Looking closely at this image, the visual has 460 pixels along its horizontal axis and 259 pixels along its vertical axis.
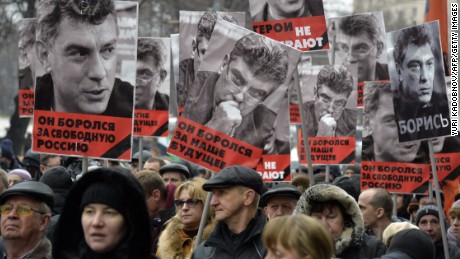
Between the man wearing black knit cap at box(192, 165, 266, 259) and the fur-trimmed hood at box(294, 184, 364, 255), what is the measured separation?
0.28 m

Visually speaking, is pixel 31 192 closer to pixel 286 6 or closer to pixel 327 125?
pixel 286 6

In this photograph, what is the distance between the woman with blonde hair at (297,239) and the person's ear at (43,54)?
14.2 ft

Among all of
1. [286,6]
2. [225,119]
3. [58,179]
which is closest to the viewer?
[225,119]

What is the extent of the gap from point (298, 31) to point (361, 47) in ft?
16.4

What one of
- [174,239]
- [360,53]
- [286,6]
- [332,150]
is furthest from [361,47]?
[174,239]

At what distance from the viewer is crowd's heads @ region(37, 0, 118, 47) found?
9273 mm

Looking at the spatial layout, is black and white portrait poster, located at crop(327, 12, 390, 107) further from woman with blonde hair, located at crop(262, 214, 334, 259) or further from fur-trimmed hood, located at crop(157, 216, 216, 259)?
woman with blonde hair, located at crop(262, 214, 334, 259)

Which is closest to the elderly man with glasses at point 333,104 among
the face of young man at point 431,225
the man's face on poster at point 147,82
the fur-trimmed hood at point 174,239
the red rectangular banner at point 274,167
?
the man's face on poster at point 147,82

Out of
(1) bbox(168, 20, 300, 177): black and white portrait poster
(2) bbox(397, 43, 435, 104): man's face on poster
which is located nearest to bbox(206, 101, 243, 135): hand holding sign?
(1) bbox(168, 20, 300, 177): black and white portrait poster

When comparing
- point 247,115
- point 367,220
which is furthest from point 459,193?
point 247,115

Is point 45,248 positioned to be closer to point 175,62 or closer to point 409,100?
point 409,100

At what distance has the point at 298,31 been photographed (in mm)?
11109

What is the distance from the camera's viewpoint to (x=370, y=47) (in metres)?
16.0

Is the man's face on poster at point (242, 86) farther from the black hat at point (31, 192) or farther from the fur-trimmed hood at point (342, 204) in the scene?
the black hat at point (31, 192)
